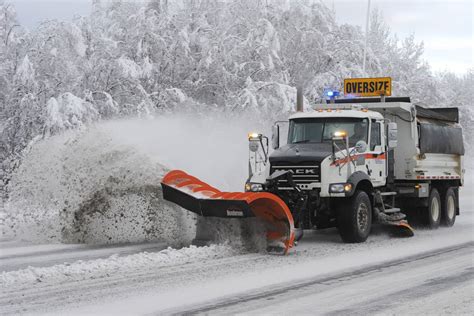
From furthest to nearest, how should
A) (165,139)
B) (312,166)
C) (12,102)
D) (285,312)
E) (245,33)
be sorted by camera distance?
(245,33) < (12,102) < (165,139) < (312,166) < (285,312)

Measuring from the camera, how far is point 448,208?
14734mm

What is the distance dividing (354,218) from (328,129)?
1723 mm

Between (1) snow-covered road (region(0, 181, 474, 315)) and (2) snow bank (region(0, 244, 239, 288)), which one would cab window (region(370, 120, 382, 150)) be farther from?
(2) snow bank (region(0, 244, 239, 288))

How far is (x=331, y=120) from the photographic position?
38.5 ft

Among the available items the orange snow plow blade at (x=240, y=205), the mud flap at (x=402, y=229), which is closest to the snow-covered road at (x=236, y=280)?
the orange snow plow blade at (x=240, y=205)

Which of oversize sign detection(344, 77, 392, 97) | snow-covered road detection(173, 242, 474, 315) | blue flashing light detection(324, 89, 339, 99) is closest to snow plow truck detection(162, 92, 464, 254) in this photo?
blue flashing light detection(324, 89, 339, 99)

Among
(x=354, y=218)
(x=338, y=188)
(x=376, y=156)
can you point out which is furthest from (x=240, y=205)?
(x=376, y=156)

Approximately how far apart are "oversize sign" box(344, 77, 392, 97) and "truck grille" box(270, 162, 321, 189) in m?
3.94

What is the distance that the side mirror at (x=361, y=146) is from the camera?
11.3 m

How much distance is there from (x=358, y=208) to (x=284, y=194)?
128 centimetres

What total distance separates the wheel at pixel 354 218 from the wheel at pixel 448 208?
13.5 ft

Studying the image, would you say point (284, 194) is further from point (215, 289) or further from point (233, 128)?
point (233, 128)

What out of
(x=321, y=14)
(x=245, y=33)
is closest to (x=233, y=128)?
(x=245, y=33)

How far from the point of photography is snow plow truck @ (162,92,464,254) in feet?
32.3
